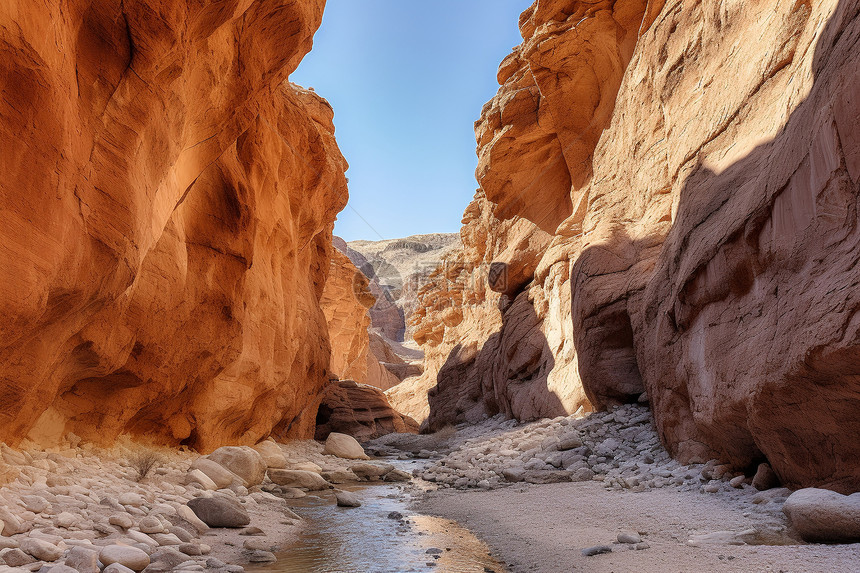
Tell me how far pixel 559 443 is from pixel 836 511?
7338 millimetres

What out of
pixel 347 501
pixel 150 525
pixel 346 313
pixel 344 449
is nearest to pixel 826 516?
pixel 150 525

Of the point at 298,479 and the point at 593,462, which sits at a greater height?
the point at 593,462

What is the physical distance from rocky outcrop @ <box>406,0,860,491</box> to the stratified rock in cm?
560

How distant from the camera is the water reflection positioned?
16.5 ft

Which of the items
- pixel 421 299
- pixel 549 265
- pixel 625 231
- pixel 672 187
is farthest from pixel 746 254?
pixel 421 299

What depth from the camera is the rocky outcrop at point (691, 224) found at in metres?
4.89

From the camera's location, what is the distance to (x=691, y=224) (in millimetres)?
8352

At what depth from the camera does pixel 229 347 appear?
11672 millimetres

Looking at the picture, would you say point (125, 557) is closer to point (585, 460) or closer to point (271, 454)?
point (585, 460)

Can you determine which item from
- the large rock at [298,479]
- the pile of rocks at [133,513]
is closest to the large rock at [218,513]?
the pile of rocks at [133,513]

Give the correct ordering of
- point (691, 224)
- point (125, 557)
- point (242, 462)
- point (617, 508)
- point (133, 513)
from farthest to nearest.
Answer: point (242, 462), point (691, 224), point (617, 508), point (133, 513), point (125, 557)

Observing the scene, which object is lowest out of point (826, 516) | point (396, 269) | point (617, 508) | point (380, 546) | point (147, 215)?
point (380, 546)

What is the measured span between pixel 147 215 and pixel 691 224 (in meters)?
8.28

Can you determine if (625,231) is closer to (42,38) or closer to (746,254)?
(746,254)
